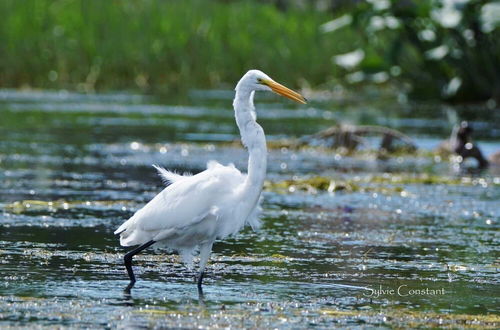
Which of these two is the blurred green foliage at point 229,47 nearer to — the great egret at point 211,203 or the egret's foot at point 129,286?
the great egret at point 211,203

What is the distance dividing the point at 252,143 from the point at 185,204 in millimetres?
605

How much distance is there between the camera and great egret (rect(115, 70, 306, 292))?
8.64 meters

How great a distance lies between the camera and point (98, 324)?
23.8 feet

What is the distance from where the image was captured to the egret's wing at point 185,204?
8.66 m

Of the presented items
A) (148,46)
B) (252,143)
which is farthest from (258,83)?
(148,46)

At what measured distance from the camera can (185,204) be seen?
8695 mm

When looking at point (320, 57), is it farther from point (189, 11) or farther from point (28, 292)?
point (28, 292)

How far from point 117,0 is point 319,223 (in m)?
24.4

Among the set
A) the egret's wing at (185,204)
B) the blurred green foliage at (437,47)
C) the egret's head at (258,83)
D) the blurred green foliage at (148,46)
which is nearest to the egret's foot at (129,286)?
the egret's wing at (185,204)

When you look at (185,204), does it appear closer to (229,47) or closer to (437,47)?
(437,47)

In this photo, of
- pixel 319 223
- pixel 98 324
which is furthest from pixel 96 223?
pixel 98 324

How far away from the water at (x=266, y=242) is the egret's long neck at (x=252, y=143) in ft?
2.27

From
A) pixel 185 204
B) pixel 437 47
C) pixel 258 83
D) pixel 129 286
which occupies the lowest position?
pixel 129 286

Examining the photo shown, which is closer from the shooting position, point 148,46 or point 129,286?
point 129,286
